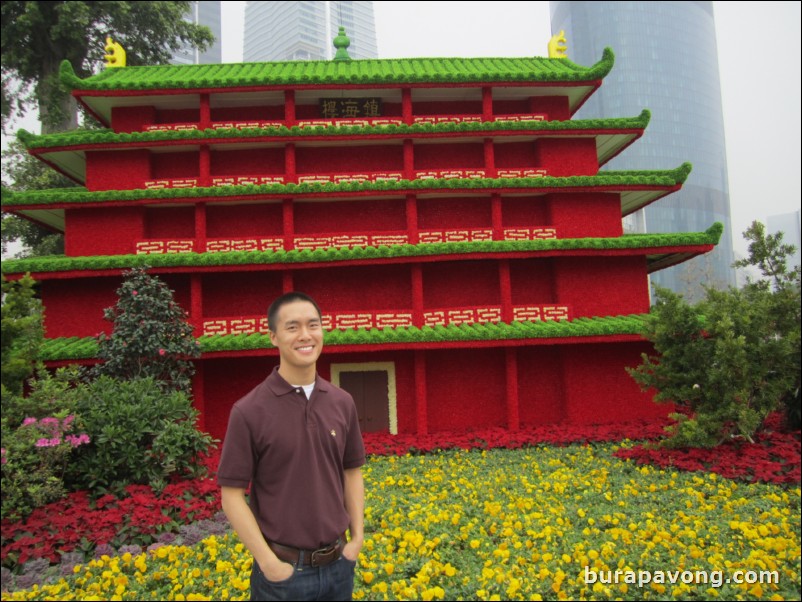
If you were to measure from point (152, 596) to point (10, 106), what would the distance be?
74.0 feet

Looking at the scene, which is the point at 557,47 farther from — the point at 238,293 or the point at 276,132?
the point at 238,293

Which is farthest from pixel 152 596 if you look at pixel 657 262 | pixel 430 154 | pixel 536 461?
pixel 657 262

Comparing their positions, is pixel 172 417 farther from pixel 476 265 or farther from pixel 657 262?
pixel 657 262

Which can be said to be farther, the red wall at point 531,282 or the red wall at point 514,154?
the red wall at point 514,154

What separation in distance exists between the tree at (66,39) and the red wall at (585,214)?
16.3 meters

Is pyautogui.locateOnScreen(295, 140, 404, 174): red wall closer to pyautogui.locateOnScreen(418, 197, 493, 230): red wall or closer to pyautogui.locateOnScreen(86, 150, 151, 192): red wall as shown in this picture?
pyautogui.locateOnScreen(418, 197, 493, 230): red wall

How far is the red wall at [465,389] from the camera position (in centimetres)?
1439

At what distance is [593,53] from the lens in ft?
186

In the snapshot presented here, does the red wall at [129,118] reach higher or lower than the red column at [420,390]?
higher

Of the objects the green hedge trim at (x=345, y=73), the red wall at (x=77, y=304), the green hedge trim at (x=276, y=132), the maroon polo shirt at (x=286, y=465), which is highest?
the green hedge trim at (x=345, y=73)

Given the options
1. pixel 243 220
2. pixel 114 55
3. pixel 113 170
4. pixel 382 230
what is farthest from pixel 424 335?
pixel 114 55

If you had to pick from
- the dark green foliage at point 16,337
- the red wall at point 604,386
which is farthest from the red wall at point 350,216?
the dark green foliage at point 16,337

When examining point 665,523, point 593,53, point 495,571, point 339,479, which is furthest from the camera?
point 593,53

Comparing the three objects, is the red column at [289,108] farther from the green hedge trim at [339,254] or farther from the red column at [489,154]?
the red column at [489,154]
